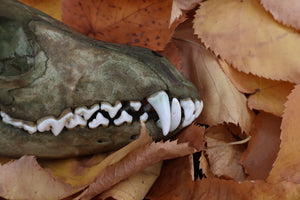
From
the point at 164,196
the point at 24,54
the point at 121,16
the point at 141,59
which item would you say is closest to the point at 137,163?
the point at 164,196

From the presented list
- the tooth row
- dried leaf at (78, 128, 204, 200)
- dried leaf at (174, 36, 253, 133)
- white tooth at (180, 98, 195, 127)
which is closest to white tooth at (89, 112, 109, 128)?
the tooth row

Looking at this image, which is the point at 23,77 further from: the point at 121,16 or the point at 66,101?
the point at 121,16

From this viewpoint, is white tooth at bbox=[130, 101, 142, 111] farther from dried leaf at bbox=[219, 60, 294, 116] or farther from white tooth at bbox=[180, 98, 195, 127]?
dried leaf at bbox=[219, 60, 294, 116]

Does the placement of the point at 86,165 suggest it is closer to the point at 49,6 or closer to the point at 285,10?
the point at 49,6

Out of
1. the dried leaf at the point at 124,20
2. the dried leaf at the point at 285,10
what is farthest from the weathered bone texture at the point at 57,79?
the dried leaf at the point at 285,10

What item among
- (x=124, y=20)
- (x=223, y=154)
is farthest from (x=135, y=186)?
(x=124, y=20)

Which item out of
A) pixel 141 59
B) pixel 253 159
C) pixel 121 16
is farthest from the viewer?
pixel 121 16
